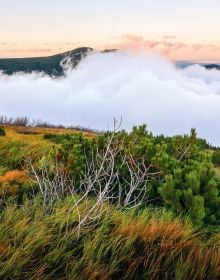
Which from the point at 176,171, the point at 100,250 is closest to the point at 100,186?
the point at 100,250

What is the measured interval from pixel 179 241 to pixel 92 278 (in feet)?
5.08

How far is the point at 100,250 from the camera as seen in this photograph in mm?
5203

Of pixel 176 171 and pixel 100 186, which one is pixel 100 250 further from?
pixel 176 171

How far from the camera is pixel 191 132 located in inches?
431

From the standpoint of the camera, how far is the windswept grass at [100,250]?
480 cm

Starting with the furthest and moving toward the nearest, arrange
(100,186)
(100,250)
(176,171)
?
(176,171) → (100,186) → (100,250)

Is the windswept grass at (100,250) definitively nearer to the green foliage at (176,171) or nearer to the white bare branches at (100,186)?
the white bare branches at (100,186)

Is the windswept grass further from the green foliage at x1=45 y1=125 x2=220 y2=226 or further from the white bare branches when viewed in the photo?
the green foliage at x1=45 y1=125 x2=220 y2=226

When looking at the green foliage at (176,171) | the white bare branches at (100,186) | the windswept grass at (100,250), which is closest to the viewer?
the windswept grass at (100,250)

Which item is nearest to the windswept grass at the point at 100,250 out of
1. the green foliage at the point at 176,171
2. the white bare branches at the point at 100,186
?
the white bare branches at the point at 100,186

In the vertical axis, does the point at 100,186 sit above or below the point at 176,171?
above

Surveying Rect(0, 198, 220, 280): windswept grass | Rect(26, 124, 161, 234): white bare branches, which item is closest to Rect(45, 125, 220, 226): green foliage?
Rect(26, 124, 161, 234): white bare branches

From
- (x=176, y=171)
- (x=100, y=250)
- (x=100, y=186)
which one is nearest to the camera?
(x=100, y=250)

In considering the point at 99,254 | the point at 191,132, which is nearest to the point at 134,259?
the point at 99,254
